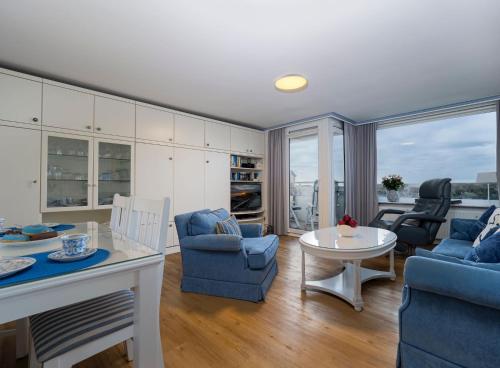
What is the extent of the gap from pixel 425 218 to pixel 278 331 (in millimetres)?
2438

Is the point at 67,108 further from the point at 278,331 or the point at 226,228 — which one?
the point at 278,331

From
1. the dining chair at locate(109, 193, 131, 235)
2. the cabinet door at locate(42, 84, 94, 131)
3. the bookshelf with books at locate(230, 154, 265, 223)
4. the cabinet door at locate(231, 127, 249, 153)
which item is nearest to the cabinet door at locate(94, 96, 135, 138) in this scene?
the cabinet door at locate(42, 84, 94, 131)

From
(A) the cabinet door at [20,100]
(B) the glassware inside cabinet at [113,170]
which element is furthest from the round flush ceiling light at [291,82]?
(A) the cabinet door at [20,100]

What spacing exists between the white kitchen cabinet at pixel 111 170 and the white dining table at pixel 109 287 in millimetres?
2008

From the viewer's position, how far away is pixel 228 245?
2086 millimetres

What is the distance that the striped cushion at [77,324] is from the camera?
0.93 m

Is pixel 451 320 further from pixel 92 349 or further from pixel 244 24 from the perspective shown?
pixel 244 24

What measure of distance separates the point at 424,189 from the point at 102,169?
4480 millimetres

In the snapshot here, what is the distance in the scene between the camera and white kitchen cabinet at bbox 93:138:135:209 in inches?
121

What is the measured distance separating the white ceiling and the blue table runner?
1.70 metres

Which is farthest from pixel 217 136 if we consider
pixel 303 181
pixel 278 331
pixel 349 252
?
pixel 278 331

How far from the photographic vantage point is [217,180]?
437 centimetres

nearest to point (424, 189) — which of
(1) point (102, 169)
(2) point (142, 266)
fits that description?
(2) point (142, 266)

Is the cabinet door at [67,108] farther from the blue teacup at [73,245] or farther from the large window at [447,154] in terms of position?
the large window at [447,154]
